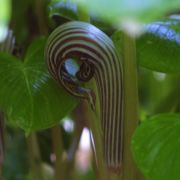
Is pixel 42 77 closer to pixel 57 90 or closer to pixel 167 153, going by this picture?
pixel 57 90

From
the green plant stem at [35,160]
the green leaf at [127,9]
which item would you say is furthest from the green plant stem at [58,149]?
the green leaf at [127,9]

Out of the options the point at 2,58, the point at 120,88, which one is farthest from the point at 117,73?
the point at 2,58

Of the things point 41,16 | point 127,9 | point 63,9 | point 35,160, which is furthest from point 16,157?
point 127,9

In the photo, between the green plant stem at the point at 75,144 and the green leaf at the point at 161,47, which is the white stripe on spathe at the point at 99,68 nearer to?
the green leaf at the point at 161,47

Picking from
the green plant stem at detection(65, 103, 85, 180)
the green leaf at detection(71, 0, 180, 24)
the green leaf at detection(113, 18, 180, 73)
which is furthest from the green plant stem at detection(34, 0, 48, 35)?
the green leaf at detection(71, 0, 180, 24)

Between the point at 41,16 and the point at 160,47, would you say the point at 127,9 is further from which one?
the point at 41,16
